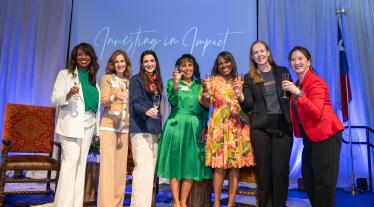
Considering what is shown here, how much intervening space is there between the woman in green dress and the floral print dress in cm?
12

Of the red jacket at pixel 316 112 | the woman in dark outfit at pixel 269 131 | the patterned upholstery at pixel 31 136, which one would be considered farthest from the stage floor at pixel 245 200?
the red jacket at pixel 316 112

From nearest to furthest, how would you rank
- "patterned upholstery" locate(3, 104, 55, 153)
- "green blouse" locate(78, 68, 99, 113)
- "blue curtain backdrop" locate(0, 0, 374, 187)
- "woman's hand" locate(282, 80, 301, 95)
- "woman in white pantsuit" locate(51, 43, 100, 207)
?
1. "woman's hand" locate(282, 80, 301, 95)
2. "woman in white pantsuit" locate(51, 43, 100, 207)
3. "green blouse" locate(78, 68, 99, 113)
4. "patterned upholstery" locate(3, 104, 55, 153)
5. "blue curtain backdrop" locate(0, 0, 374, 187)

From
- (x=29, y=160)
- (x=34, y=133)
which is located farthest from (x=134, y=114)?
(x=34, y=133)

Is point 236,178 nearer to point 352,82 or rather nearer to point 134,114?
point 134,114

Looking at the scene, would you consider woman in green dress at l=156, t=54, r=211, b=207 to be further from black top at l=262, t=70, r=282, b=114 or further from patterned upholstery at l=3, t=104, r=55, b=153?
patterned upholstery at l=3, t=104, r=55, b=153

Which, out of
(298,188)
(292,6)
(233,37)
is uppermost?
(292,6)

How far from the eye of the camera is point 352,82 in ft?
19.3

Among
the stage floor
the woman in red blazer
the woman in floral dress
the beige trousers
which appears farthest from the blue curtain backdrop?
the woman in red blazer

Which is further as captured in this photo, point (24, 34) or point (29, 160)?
point (24, 34)

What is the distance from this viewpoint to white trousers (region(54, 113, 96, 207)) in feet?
9.16

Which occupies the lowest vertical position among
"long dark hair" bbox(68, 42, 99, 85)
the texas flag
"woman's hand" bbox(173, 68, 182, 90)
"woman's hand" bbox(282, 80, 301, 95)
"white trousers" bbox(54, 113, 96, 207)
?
"white trousers" bbox(54, 113, 96, 207)

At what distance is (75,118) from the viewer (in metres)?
2.87

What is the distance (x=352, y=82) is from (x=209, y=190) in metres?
3.87

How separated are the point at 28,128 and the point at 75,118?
1923mm
